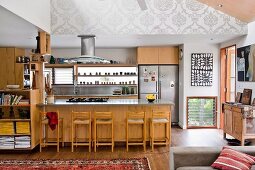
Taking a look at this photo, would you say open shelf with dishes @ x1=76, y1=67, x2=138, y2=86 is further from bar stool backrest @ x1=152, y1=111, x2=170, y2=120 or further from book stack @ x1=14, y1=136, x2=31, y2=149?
book stack @ x1=14, y1=136, x2=31, y2=149

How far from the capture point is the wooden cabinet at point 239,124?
589cm

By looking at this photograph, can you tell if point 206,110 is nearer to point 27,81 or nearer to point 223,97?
point 223,97

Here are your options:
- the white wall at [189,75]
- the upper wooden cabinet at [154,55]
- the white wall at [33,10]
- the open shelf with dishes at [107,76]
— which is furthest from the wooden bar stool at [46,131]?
the white wall at [189,75]

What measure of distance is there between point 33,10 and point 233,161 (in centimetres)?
420

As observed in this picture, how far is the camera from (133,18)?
6676 mm

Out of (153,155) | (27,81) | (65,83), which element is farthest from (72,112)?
(27,81)

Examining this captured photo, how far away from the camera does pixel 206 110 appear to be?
8.79m

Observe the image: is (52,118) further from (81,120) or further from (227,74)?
(227,74)

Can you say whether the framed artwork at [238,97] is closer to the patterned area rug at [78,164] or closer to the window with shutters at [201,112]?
the window with shutters at [201,112]

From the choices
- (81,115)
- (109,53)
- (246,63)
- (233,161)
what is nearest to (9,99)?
(81,115)

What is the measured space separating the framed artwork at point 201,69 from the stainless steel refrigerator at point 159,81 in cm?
69

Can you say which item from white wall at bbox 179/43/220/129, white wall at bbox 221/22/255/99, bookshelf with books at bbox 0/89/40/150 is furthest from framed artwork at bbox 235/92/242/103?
bookshelf with books at bbox 0/89/40/150

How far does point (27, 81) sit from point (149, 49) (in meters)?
4.08

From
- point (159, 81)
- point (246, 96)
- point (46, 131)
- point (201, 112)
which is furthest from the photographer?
point (159, 81)
